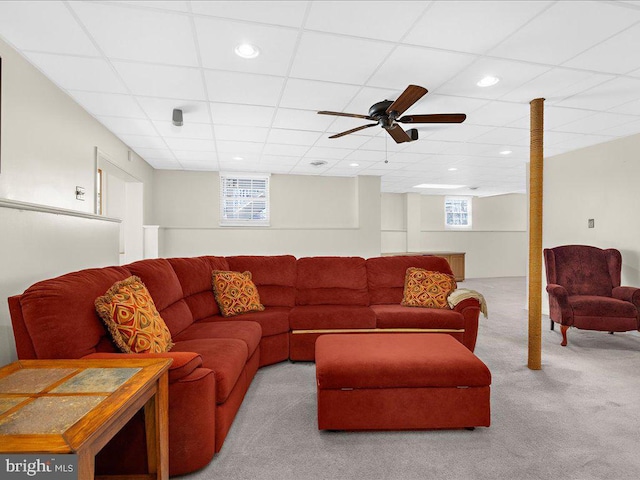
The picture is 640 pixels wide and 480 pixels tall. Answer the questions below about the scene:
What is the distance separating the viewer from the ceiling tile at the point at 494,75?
260 cm

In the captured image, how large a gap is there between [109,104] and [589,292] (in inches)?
228

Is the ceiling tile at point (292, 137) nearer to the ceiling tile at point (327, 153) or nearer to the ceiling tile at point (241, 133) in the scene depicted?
the ceiling tile at point (241, 133)

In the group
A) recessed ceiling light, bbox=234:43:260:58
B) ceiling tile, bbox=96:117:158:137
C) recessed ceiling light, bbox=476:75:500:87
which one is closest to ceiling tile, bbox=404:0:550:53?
recessed ceiling light, bbox=476:75:500:87

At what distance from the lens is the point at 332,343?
2.37 metres

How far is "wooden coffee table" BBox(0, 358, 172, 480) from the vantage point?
33.4 inches

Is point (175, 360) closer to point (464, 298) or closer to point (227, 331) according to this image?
point (227, 331)

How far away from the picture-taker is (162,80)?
286 cm

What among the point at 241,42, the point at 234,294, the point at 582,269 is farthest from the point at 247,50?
the point at 582,269

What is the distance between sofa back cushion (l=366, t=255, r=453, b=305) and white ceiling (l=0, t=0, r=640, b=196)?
64.5 inches

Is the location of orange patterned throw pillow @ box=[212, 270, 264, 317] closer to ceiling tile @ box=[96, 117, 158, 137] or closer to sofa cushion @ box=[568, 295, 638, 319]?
ceiling tile @ box=[96, 117, 158, 137]

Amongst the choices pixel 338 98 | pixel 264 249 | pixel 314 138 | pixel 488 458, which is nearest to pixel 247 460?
pixel 488 458

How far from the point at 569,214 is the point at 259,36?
509 cm

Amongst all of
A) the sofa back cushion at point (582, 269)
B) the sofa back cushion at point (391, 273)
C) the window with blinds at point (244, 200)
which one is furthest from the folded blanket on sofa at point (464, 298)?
the window with blinds at point (244, 200)

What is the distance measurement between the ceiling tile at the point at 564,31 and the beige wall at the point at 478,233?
676 centimetres
